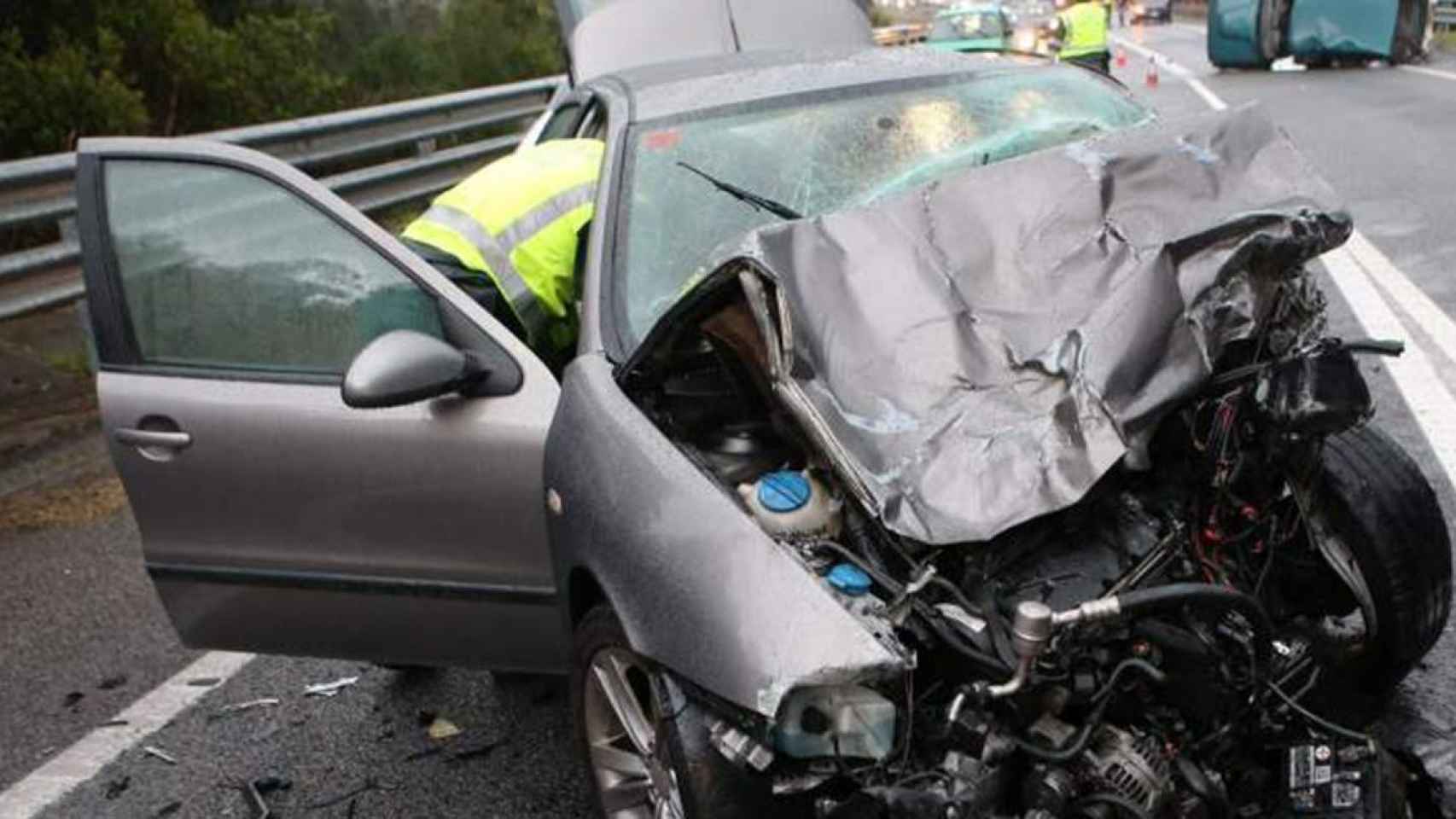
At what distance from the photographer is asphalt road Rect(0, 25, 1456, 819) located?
3.35 meters

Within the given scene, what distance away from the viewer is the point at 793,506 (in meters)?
2.57

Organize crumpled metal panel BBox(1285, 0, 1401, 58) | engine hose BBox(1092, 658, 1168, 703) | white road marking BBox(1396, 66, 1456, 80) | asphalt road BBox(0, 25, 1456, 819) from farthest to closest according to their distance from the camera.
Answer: crumpled metal panel BBox(1285, 0, 1401, 58) < white road marking BBox(1396, 66, 1456, 80) < asphalt road BBox(0, 25, 1456, 819) < engine hose BBox(1092, 658, 1168, 703)

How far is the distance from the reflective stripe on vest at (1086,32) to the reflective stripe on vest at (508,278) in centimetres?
1233

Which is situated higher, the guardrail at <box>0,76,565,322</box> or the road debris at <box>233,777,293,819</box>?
the guardrail at <box>0,76,565,322</box>

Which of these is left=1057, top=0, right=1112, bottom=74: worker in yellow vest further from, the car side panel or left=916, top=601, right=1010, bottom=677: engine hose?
left=916, top=601, right=1010, bottom=677: engine hose

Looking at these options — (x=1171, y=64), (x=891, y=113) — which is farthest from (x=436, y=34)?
(x=1171, y=64)

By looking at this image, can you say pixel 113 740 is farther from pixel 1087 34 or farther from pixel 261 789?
pixel 1087 34

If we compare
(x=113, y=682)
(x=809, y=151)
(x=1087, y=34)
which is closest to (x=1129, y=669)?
(x=809, y=151)

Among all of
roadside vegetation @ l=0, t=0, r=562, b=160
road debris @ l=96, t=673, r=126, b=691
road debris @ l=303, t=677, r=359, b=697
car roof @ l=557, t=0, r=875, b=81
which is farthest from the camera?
roadside vegetation @ l=0, t=0, r=562, b=160

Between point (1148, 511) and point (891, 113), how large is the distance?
1673mm

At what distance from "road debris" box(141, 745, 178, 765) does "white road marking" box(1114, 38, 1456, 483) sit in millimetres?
3597

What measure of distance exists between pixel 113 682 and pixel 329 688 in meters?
0.72

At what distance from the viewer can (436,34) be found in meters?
15.1

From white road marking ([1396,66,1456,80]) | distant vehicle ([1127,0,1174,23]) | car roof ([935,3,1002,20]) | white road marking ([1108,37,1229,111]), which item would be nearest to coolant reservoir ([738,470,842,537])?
white road marking ([1108,37,1229,111])
